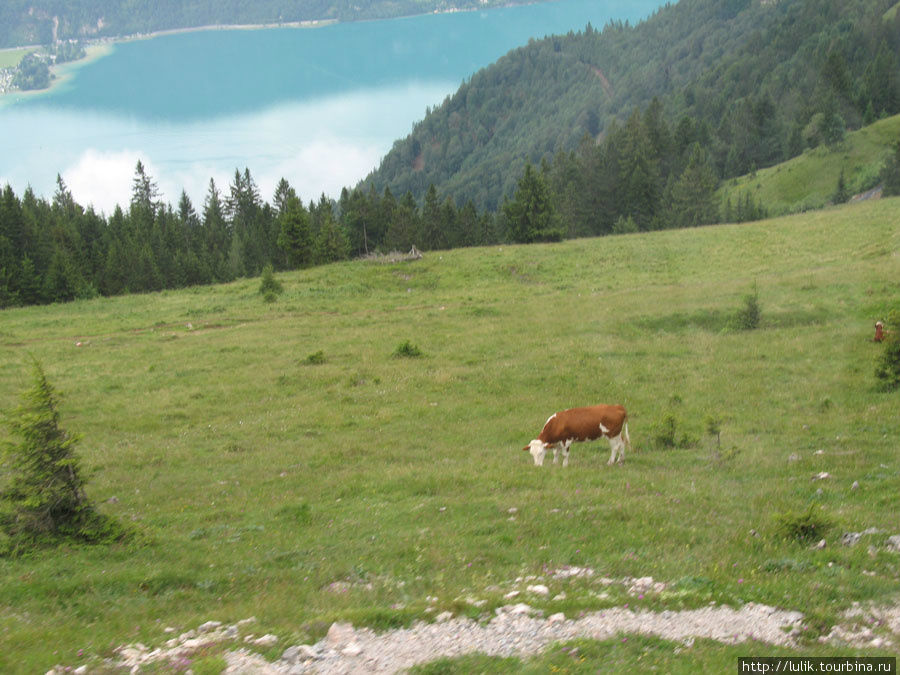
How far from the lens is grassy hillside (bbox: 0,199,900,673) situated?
8500 millimetres

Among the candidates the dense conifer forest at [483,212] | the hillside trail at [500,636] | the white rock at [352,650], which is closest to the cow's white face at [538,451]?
the hillside trail at [500,636]

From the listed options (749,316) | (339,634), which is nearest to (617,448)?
(339,634)

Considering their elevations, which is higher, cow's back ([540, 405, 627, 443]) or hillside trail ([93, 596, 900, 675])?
cow's back ([540, 405, 627, 443])

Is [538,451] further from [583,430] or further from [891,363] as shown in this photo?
[891,363]

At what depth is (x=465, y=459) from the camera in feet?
52.7

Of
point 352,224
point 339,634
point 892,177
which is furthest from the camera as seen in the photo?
point 352,224

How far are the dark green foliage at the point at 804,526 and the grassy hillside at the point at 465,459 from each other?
0.45ft

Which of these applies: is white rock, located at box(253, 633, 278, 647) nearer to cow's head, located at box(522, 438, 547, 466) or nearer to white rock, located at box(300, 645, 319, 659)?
white rock, located at box(300, 645, 319, 659)

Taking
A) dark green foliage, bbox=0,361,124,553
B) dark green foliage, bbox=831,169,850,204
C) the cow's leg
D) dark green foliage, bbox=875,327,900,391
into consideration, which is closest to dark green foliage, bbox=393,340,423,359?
the cow's leg

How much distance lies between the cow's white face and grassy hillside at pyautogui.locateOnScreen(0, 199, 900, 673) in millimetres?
281

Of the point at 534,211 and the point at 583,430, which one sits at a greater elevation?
the point at 534,211

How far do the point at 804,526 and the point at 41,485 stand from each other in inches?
460

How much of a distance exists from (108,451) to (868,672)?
731 inches

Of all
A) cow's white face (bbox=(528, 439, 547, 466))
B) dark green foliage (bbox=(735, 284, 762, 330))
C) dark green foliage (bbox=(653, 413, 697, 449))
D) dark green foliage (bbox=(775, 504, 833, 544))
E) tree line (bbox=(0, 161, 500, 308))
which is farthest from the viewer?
tree line (bbox=(0, 161, 500, 308))
